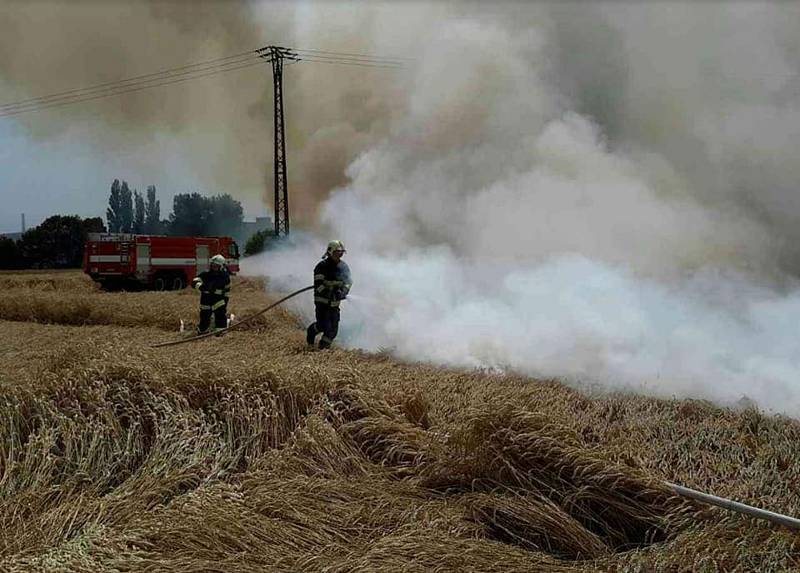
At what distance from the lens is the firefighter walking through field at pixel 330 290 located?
12266 mm

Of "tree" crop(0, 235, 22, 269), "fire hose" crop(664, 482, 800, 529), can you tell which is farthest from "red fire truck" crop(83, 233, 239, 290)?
"tree" crop(0, 235, 22, 269)

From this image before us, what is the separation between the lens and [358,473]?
18.5 ft

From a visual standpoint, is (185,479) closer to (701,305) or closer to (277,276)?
(701,305)

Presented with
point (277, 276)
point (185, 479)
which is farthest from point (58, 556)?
point (277, 276)

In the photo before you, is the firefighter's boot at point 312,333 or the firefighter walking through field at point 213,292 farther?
the firefighter walking through field at point 213,292

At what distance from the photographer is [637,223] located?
1380cm

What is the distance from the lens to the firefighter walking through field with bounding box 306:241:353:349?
1227 centimetres

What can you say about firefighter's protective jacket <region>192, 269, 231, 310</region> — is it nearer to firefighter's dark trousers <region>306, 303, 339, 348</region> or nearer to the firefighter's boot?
the firefighter's boot

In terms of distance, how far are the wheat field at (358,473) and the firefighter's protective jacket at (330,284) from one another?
168 inches

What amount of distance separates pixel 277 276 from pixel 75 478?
19.4 m

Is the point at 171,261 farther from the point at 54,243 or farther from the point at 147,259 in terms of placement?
the point at 54,243

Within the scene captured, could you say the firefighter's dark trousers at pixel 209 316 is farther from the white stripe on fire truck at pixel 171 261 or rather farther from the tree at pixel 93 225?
the tree at pixel 93 225

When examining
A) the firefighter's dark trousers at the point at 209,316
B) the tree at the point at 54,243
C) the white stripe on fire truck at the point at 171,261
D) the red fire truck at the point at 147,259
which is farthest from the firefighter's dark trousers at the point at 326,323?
the tree at the point at 54,243

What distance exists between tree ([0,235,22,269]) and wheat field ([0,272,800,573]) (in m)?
62.5
